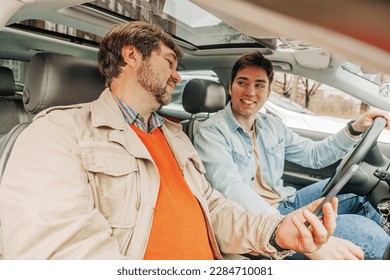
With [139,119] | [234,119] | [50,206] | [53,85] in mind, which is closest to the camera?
[50,206]

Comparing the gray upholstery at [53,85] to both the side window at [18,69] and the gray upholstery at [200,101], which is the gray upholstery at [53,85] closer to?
the side window at [18,69]

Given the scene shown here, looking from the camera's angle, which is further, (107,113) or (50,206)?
(107,113)

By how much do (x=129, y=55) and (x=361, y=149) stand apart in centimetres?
94

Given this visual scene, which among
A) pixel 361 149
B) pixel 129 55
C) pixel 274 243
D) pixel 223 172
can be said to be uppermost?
pixel 129 55

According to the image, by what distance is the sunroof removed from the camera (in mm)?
1556

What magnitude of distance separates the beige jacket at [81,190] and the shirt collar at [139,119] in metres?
0.03

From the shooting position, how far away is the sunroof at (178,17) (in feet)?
5.10

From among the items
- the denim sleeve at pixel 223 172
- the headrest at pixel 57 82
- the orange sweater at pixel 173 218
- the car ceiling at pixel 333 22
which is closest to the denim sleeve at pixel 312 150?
the denim sleeve at pixel 223 172

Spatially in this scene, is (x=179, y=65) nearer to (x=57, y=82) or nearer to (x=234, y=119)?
(x=234, y=119)

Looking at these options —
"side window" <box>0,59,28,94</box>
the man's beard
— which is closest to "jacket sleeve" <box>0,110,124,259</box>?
"side window" <box>0,59,28,94</box>

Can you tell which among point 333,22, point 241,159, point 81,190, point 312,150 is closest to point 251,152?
point 241,159

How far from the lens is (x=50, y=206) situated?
131cm

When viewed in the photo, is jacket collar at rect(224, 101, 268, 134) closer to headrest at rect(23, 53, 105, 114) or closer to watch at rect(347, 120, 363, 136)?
watch at rect(347, 120, 363, 136)

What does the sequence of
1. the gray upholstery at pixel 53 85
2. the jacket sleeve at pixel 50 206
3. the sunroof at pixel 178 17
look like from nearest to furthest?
the jacket sleeve at pixel 50 206, the gray upholstery at pixel 53 85, the sunroof at pixel 178 17
